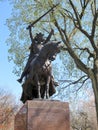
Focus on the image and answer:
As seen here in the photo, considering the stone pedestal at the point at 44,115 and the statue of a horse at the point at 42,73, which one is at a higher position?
the statue of a horse at the point at 42,73

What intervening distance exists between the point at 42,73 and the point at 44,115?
134 cm

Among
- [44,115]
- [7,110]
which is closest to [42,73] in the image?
[44,115]

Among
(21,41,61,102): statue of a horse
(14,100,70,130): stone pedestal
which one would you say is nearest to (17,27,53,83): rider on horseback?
(21,41,61,102): statue of a horse

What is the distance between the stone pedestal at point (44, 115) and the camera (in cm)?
866

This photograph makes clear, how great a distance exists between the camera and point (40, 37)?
10484 millimetres

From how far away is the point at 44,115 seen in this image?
8812mm

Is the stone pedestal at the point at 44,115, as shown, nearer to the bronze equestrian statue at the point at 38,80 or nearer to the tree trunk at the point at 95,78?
the bronze equestrian statue at the point at 38,80

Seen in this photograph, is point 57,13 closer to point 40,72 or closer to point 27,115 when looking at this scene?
point 40,72

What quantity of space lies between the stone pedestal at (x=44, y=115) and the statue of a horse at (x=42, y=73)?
1.94ft

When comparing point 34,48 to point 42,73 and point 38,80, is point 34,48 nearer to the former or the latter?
point 42,73

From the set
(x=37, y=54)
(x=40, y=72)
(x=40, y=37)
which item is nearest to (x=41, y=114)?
(x=40, y=72)

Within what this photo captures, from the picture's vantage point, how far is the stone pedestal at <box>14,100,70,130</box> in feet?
28.4

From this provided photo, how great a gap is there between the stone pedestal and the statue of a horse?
0.59m

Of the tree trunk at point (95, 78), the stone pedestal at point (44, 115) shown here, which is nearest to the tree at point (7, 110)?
the tree trunk at point (95, 78)
